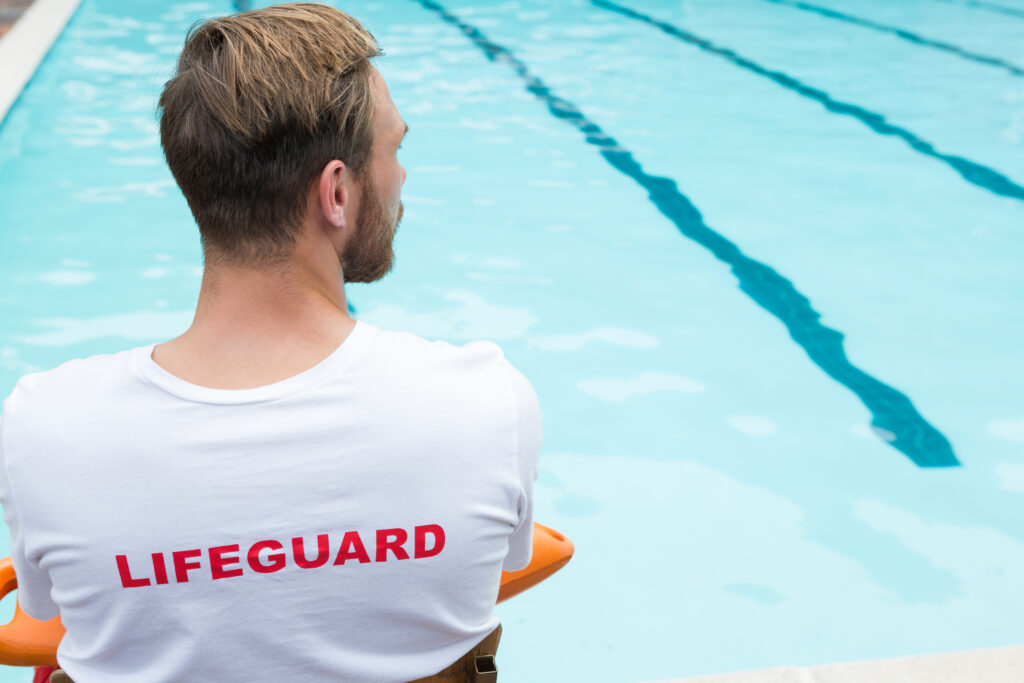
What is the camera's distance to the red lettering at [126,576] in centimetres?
84

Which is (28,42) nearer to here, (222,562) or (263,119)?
(263,119)

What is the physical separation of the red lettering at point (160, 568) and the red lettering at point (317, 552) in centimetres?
11

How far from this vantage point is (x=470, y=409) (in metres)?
0.86

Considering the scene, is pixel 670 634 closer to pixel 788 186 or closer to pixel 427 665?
pixel 427 665

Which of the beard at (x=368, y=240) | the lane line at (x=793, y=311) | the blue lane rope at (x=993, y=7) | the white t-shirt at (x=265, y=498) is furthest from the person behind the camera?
the blue lane rope at (x=993, y=7)

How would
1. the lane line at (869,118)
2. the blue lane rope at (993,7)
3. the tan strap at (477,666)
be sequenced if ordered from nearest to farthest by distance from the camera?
1. the tan strap at (477,666)
2. the lane line at (869,118)
3. the blue lane rope at (993,7)

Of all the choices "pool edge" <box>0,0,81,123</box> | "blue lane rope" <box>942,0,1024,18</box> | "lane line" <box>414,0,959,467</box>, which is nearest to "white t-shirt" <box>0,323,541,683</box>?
"lane line" <box>414,0,959,467</box>

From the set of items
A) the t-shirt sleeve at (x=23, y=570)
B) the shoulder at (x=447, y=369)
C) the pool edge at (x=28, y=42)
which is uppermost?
the shoulder at (x=447, y=369)

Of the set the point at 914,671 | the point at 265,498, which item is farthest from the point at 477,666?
the point at 914,671

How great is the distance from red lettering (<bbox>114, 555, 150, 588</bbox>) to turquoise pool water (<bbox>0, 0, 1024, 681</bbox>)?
1.25m

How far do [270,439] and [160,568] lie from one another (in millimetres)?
151

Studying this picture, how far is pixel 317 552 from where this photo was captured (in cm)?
86

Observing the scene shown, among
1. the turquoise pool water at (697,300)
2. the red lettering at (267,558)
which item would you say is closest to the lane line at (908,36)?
the turquoise pool water at (697,300)

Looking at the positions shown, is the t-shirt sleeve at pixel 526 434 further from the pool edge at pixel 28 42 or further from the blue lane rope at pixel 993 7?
the blue lane rope at pixel 993 7
